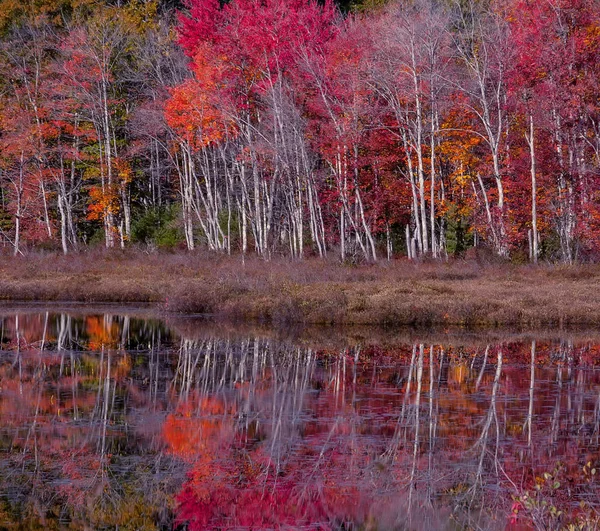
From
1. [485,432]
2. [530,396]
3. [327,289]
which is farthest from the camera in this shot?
[327,289]

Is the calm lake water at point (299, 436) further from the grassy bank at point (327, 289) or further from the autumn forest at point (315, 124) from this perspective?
the autumn forest at point (315, 124)

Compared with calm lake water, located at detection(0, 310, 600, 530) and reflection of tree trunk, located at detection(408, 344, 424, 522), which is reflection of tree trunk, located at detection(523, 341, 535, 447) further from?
reflection of tree trunk, located at detection(408, 344, 424, 522)

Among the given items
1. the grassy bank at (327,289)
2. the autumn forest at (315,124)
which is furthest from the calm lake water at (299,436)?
the autumn forest at (315,124)

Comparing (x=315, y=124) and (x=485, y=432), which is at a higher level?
(x=315, y=124)

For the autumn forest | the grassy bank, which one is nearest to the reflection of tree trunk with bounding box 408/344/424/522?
the grassy bank

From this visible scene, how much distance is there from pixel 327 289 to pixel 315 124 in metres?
13.7

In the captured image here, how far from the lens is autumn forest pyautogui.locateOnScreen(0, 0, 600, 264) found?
36656mm

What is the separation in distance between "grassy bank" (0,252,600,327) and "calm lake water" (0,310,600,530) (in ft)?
13.1

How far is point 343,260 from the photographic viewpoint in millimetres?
38000

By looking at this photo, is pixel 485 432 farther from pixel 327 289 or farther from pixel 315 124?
pixel 315 124

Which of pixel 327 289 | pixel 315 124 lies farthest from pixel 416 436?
pixel 315 124

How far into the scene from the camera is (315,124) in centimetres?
4203

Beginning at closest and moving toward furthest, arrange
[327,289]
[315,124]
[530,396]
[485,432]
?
[485,432], [530,396], [327,289], [315,124]

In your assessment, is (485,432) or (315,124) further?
(315,124)
